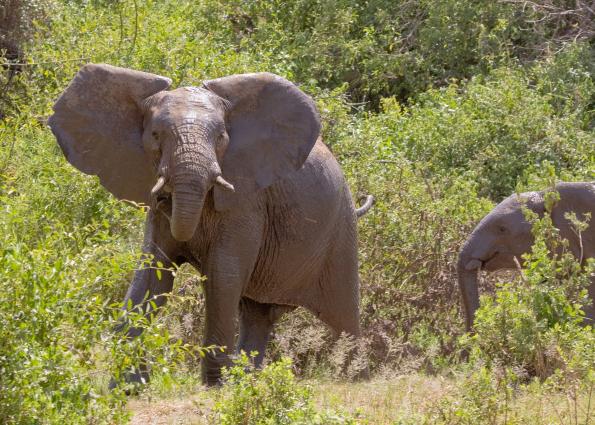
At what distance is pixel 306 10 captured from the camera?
14539 mm

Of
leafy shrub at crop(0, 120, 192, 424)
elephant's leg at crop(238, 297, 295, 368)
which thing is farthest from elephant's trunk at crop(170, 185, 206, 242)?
elephant's leg at crop(238, 297, 295, 368)

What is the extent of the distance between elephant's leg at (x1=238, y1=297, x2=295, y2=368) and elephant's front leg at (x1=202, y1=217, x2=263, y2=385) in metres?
0.90

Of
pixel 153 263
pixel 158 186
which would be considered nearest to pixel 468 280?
pixel 153 263

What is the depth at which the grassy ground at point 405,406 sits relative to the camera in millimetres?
6164

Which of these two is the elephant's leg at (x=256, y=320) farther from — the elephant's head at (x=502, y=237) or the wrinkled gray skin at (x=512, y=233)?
the elephant's head at (x=502, y=237)

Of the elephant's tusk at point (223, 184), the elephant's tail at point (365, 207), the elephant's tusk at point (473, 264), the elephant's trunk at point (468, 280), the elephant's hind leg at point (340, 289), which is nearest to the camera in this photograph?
the elephant's tusk at point (223, 184)

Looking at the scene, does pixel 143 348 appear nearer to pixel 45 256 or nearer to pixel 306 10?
pixel 45 256

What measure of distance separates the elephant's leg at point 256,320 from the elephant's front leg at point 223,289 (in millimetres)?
A: 896

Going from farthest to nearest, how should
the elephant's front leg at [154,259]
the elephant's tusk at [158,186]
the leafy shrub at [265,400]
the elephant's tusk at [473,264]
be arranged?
the elephant's tusk at [473,264] → the elephant's front leg at [154,259] → the elephant's tusk at [158,186] → the leafy shrub at [265,400]

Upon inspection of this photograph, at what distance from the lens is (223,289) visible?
737 centimetres

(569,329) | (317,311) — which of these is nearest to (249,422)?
(569,329)

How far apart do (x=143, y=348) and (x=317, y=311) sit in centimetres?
276

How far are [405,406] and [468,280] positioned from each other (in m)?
3.08

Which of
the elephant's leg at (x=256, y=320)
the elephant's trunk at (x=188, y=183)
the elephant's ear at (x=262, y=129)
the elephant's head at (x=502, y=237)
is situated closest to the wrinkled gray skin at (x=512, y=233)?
the elephant's head at (x=502, y=237)
